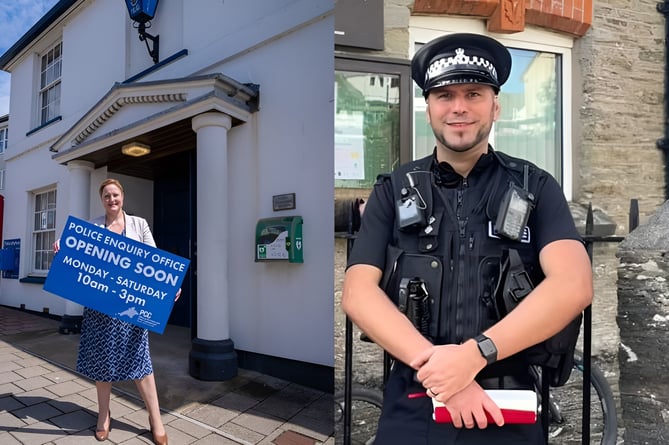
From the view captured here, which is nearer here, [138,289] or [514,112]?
[138,289]

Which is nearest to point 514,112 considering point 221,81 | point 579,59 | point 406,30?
point 579,59

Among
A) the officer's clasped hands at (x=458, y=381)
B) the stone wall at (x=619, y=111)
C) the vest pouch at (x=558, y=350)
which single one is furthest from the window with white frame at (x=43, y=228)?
the stone wall at (x=619, y=111)

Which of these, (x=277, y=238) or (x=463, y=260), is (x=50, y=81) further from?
(x=463, y=260)

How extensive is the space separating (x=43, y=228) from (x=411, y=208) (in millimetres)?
800

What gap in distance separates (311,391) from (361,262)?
33 centimetres

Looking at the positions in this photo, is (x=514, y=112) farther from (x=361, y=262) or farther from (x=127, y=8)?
→ (x=127, y=8)

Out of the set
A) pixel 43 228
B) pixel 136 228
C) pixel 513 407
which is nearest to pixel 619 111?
pixel 513 407

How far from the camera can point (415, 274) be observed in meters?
0.68

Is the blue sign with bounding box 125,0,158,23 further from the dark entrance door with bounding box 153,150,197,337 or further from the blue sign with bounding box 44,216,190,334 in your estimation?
the blue sign with bounding box 44,216,190,334

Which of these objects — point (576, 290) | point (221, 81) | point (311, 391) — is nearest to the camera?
point (576, 290)

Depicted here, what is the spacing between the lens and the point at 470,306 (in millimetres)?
663

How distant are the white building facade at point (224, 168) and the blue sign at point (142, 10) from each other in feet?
0.04

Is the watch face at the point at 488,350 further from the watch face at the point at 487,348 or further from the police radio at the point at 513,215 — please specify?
the police radio at the point at 513,215

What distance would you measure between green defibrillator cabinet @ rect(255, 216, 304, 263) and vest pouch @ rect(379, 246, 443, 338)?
6.9 inches
